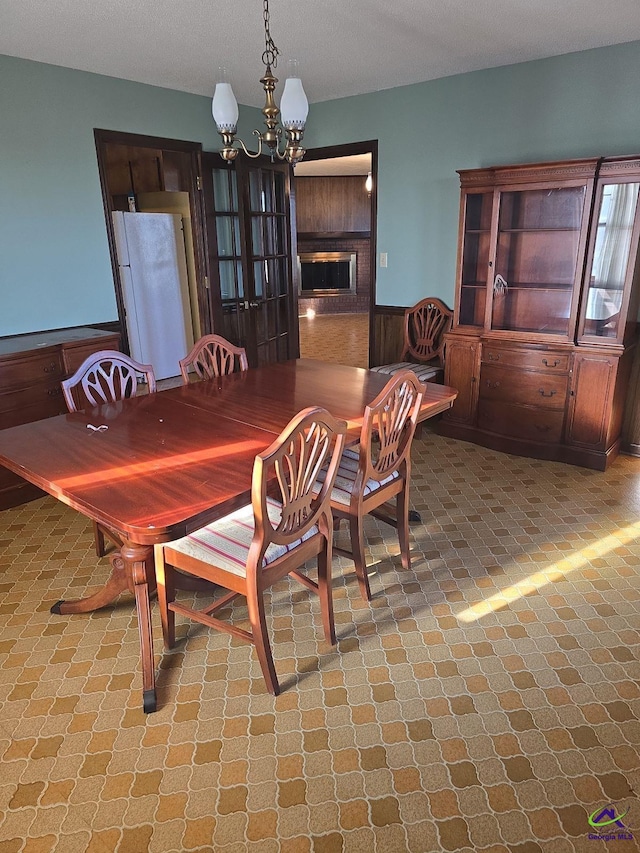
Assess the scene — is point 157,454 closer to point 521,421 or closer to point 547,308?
point 521,421

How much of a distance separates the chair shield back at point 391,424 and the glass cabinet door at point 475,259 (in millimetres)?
1946

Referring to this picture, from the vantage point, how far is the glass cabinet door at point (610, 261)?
10.7 feet

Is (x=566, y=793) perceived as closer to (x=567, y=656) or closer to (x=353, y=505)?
(x=567, y=656)

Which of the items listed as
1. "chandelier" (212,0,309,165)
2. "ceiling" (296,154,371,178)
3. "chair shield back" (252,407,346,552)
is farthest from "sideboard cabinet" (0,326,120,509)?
"ceiling" (296,154,371,178)

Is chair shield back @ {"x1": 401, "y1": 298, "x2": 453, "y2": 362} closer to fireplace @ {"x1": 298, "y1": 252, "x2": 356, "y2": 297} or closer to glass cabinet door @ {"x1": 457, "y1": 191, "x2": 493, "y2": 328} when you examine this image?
glass cabinet door @ {"x1": 457, "y1": 191, "x2": 493, "y2": 328}

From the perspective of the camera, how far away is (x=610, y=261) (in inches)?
134

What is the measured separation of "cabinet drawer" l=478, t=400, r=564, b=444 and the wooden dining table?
1.34 metres

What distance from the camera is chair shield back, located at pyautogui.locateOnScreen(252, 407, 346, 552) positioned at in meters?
1.61

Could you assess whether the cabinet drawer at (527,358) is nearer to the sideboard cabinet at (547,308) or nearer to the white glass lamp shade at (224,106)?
the sideboard cabinet at (547,308)

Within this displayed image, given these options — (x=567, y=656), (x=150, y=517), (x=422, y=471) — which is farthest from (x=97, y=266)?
(x=567, y=656)

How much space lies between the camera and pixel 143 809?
1.53 m

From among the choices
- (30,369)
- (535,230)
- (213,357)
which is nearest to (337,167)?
(535,230)

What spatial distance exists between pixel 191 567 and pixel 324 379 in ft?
4.32

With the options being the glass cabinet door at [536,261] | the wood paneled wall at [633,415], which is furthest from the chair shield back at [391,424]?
the wood paneled wall at [633,415]
